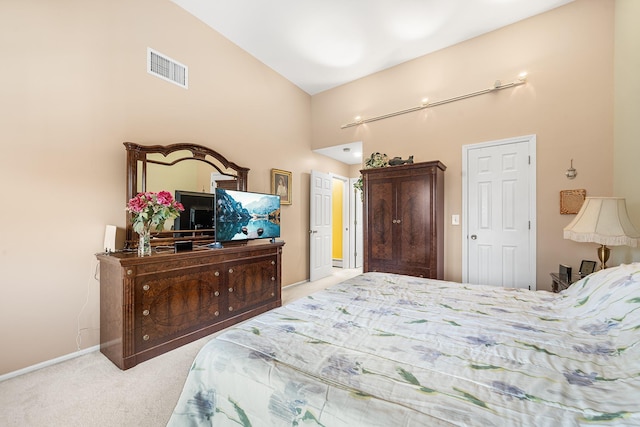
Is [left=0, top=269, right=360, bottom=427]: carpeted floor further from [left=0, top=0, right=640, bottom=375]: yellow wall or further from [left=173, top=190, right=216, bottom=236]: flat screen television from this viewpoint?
[left=173, top=190, right=216, bottom=236]: flat screen television

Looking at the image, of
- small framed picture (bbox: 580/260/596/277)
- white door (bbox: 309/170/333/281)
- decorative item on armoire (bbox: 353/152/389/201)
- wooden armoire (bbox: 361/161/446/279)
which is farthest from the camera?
white door (bbox: 309/170/333/281)

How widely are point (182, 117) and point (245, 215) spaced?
1.30 meters

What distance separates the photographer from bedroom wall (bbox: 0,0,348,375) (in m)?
1.98

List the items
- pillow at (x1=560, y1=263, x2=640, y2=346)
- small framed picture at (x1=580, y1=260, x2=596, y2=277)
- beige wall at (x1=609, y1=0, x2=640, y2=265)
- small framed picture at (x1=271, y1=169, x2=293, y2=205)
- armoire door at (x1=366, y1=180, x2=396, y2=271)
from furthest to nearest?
small framed picture at (x1=271, y1=169, x2=293, y2=205) → armoire door at (x1=366, y1=180, x2=396, y2=271) → small framed picture at (x1=580, y1=260, x2=596, y2=277) → beige wall at (x1=609, y1=0, x2=640, y2=265) → pillow at (x1=560, y1=263, x2=640, y2=346)

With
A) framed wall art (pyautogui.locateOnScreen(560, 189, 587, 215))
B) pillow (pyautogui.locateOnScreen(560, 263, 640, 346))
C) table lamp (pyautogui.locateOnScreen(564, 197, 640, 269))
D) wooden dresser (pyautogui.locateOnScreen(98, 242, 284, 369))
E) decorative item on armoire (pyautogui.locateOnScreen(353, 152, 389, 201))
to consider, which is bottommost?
wooden dresser (pyautogui.locateOnScreen(98, 242, 284, 369))

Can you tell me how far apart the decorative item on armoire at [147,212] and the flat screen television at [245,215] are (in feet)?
2.11

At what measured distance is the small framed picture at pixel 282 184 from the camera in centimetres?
415

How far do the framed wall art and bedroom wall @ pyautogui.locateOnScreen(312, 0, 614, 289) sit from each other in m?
0.05

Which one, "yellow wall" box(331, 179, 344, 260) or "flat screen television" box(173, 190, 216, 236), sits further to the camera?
"yellow wall" box(331, 179, 344, 260)

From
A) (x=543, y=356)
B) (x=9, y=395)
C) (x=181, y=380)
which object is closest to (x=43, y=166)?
(x=9, y=395)

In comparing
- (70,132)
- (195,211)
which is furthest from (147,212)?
(70,132)

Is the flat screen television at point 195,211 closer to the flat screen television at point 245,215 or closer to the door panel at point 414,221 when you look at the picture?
the flat screen television at point 245,215

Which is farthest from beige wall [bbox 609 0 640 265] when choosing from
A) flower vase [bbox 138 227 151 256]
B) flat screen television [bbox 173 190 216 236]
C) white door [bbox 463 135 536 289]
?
flower vase [bbox 138 227 151 256]

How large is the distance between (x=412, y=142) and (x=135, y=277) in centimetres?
361
